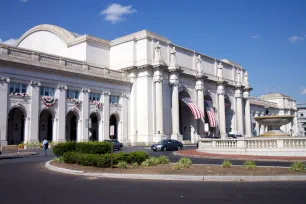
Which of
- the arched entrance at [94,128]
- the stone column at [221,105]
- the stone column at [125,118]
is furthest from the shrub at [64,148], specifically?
the stone column at [221,105]

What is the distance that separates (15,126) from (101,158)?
35.4 metres

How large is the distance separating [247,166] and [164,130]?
4021 centimetres

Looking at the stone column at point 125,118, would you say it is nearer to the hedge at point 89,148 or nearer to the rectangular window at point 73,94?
the rectangular window at point 73,94

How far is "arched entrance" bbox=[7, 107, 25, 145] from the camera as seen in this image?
155 feet

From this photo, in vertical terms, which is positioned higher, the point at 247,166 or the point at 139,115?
the point at 139,115

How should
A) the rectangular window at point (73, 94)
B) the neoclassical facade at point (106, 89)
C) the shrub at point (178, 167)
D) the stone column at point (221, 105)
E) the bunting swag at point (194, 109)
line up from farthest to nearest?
the stone column at point (221, 105) → the bunting swag at point (194, 109) → the rectangular window at point (73, 94) → the neoclassical facade at point (106, 89) → the shrub at point (178, 167)

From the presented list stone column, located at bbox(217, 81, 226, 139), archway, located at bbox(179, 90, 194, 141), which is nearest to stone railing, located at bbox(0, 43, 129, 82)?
archway, located at bbox(179, 90, 194, 141)

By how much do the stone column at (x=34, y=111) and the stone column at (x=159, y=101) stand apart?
19.7 meters

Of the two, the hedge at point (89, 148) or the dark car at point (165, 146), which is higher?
the hedge at point (89, 148)

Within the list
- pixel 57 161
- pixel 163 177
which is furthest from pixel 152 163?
pixel 57 161

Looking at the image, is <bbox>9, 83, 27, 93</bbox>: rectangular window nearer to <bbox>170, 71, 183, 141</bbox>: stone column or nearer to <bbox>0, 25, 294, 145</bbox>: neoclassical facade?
<bbox>0, 25, 294, 145</bbox>: neoclassical facade

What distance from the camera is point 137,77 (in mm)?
57562

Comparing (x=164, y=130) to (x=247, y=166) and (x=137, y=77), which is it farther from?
(x=247, y=166)

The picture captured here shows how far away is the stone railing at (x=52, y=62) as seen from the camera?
1607 inches
